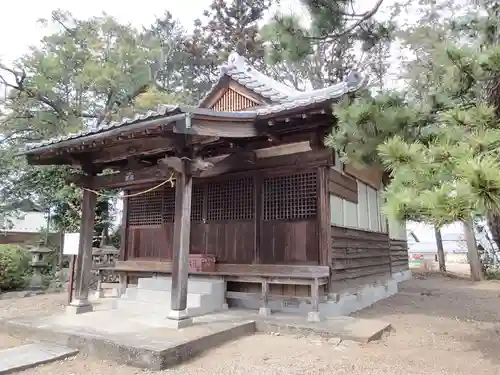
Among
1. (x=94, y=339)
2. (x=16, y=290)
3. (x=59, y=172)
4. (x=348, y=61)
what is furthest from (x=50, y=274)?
(x=348, y=61)

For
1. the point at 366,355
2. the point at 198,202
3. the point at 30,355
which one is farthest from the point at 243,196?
the point at 30,355

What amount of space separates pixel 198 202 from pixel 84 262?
2315 millimetres

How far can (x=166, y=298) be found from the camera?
6.23m

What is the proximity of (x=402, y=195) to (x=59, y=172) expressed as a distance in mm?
12330

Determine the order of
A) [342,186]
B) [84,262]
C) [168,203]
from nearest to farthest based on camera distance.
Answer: [84,262], [342,186], [168,203]

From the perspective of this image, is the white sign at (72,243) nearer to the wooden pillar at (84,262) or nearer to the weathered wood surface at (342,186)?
the wooden pillar at (84,262)

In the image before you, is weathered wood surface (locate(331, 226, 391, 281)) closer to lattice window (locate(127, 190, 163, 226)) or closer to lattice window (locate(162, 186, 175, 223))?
lattice window (locate(162, 186, 175, 223))

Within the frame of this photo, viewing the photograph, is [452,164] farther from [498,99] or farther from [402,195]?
[498,99]

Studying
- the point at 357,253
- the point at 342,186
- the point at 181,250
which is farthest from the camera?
the point at 357,253

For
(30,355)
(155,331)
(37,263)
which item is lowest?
(30,355)

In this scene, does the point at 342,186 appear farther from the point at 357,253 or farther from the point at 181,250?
the point at 181,250

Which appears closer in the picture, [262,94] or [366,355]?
[366,355]

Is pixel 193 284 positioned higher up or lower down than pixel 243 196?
lower down

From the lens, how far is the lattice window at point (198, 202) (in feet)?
24.5
